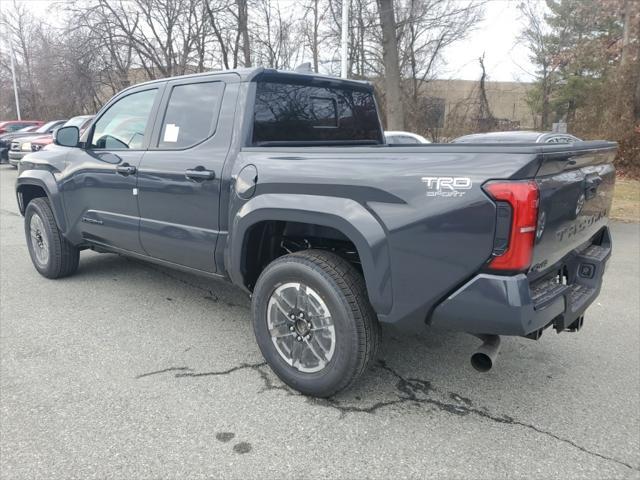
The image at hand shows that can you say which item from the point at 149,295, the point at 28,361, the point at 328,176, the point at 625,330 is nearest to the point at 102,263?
the point at 149,295

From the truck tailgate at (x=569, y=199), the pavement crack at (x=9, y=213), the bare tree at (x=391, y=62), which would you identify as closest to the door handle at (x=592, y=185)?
the truck tailgate at (x=569, y=199)

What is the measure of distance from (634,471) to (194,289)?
3.78 m

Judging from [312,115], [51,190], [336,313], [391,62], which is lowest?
[336,313]

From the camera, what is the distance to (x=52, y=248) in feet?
16.9

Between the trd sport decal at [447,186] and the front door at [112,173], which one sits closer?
the trd sport decal at [447,186]

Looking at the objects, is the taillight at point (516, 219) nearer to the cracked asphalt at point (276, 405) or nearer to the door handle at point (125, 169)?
the cracked asphalt at point (276, 405)

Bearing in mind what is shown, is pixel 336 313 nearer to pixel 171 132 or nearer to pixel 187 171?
pixel 187 171

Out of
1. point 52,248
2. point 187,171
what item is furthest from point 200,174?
point 52,248

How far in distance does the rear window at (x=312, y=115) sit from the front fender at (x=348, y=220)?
633 mm

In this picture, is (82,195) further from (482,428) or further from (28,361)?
(482,428)

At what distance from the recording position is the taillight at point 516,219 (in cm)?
222

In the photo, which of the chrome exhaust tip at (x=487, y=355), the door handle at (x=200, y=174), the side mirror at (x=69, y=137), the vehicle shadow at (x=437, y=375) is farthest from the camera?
the side mirror at (x=69, y=137)

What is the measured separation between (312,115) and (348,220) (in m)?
1.58

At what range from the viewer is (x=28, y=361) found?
138 inches
